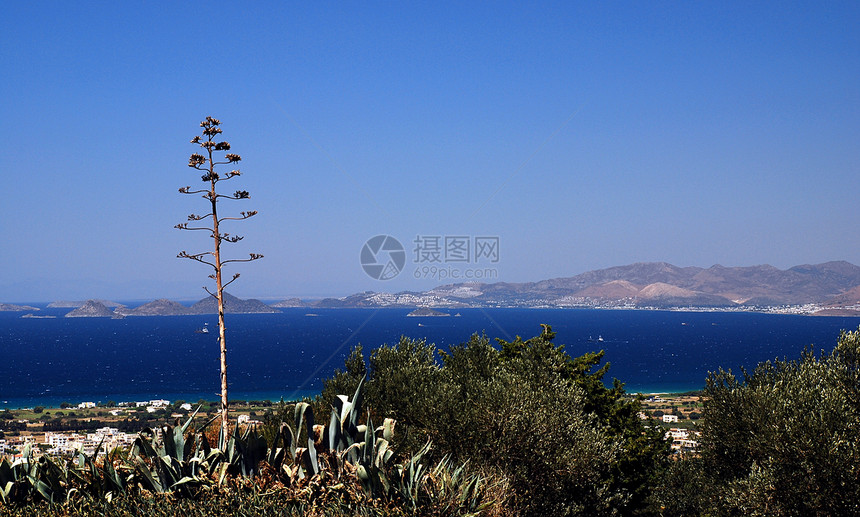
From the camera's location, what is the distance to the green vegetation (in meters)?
9.59

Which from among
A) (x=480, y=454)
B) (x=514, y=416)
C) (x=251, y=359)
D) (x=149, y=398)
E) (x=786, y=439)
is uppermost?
(x=514, y=416)

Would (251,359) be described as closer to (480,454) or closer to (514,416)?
(480,454)

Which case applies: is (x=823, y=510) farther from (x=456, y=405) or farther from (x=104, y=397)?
(x=104, y=397)

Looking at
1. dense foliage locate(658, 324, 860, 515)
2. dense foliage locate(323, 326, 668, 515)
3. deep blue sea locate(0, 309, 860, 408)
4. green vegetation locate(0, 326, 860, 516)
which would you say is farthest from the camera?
deep blue sea locate(0, 309, 860, 408)

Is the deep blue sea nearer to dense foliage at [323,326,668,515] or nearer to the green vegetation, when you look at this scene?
dense foliage at [323,326,668,515]

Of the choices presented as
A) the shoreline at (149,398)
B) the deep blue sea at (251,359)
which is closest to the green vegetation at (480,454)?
the deep blue sea at (251,359)

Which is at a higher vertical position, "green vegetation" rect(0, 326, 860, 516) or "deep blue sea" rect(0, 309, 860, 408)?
"green vegetation" rect(0, 326, 860, 516)

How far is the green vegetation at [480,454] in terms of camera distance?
959 centimetres

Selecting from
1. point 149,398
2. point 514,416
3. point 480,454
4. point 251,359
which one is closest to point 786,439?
point 514,416

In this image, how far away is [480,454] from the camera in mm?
15102

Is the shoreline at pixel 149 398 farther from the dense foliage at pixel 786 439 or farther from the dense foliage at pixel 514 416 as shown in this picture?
the dense foliage at pixel 786 439

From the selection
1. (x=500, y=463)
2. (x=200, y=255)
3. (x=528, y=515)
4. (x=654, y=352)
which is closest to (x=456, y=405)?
(x=500, y=463)

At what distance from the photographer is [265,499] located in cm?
923

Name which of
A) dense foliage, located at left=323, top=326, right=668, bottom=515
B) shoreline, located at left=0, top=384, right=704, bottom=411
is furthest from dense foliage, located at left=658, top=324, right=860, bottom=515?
shoreline, located at left=0, top=384, right=704, bottom=411
